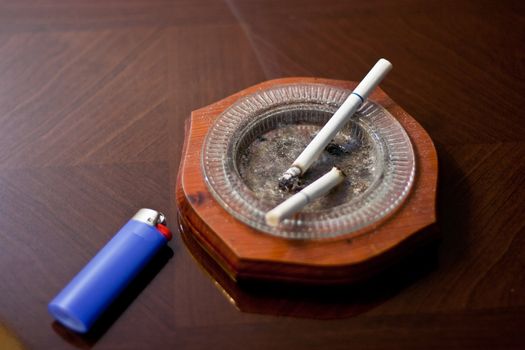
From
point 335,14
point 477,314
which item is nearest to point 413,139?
point 477,314

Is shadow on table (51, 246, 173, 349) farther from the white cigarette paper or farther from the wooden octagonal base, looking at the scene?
the white cigarette paper

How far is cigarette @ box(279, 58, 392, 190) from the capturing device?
670mm

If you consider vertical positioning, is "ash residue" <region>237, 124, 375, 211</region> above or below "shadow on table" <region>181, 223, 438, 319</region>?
above

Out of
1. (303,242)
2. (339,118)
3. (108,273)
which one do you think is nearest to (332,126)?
(339,118)

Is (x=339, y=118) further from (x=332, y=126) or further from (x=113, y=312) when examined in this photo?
(x=113, y=312)

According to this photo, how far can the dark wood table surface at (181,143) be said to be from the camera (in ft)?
2.07

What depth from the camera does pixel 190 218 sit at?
2.16 feet

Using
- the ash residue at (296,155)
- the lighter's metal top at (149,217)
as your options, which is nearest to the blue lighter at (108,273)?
the lighter's metal top at (149,217)

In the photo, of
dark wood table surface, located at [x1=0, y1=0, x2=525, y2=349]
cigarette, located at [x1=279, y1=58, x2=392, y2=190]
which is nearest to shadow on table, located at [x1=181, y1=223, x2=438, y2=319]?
dark wood table surface, located at [x1=0, y1=0, x2=525, y2=349]

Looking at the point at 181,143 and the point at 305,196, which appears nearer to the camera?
the point at 305,196

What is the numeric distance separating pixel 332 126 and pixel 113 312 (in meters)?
0.29

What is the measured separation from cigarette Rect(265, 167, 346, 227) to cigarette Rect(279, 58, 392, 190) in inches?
1.1

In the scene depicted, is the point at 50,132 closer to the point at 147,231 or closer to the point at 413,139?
the point at 147,231

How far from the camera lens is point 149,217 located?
0.67 metres
